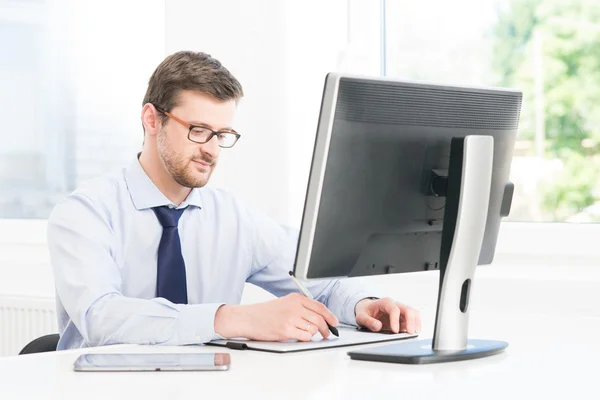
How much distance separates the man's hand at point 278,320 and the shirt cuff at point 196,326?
0.05 feet

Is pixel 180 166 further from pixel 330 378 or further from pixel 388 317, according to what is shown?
pixel 330 378

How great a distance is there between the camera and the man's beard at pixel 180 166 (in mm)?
2100

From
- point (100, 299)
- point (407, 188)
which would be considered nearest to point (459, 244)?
point (407, 188)

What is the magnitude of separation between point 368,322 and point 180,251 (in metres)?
0.48

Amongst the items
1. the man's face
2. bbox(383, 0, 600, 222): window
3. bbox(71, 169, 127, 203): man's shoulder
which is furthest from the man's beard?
bbox(383, 0, 600, 222): window

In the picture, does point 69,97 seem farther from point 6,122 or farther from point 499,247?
point 499,247

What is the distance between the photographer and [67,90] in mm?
3654

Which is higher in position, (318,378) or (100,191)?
(100,191)

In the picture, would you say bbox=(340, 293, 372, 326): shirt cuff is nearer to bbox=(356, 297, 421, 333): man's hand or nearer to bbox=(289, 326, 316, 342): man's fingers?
bbox=(356, 297, 421, 333): man's hand

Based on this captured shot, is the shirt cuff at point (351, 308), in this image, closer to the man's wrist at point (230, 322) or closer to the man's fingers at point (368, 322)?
the man's fingers at point (368, 322)

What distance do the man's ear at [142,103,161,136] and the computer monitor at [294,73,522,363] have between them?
820mm

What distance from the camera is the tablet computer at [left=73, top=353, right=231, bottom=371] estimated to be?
1.42 metres

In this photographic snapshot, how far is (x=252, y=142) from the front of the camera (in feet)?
9.63

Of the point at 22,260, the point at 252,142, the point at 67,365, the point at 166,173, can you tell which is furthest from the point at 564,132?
the point at 22,260
